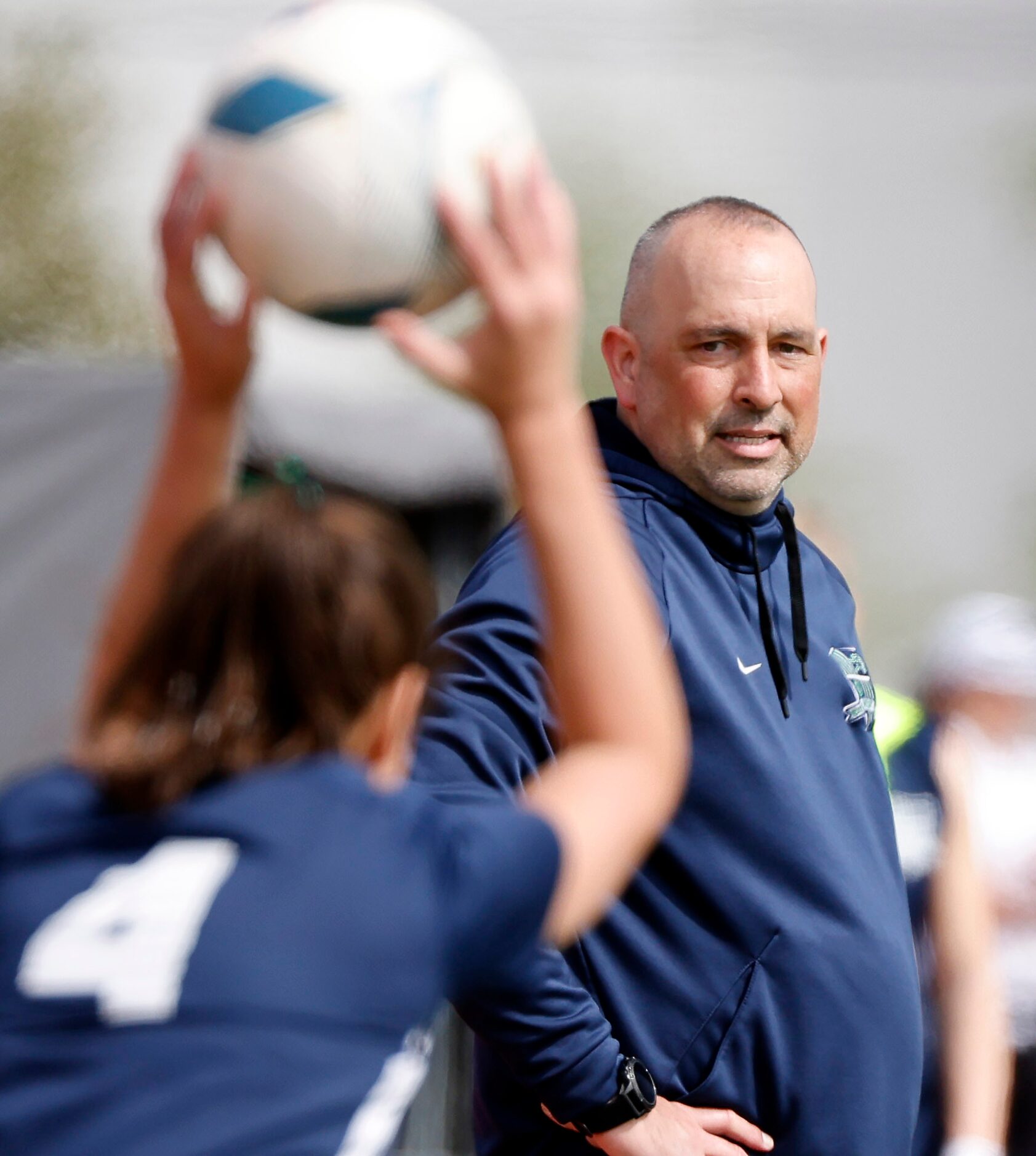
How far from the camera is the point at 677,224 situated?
2959 millimetres

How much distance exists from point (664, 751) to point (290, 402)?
5215mm

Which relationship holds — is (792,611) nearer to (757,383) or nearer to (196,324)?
(757,383)

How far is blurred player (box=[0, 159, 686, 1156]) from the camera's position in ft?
4.95

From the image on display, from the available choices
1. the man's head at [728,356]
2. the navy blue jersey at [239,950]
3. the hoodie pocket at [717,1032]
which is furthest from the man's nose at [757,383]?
the navy blue jersey at [239,950]

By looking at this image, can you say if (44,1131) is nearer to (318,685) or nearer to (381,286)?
(318,685)

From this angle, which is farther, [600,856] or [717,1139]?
[717,1139]

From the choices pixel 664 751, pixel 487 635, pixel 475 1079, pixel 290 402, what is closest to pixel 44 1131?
pixel 664 751

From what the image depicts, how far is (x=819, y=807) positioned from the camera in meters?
2.61

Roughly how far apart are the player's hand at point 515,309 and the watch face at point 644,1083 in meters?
1.25

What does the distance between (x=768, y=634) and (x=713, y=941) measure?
54 centimetres

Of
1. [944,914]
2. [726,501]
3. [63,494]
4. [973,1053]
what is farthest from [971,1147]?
[63,494]

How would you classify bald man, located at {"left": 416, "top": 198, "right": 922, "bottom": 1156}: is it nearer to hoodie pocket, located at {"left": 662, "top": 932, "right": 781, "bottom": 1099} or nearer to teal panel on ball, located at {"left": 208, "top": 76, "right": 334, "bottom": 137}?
hoodie pocket, located at {"left": 662, "top": 932, "right": 781, "bottom": 1099}

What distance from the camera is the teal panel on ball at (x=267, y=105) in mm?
1893

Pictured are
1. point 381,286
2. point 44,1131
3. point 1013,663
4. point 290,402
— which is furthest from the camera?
point 290,402
